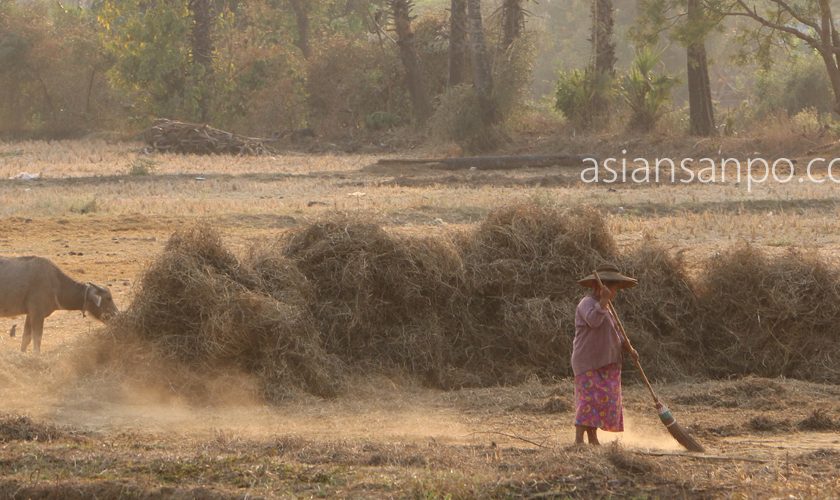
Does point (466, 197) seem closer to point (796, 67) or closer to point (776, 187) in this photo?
point (776, 187)

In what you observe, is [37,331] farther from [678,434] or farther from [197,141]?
[197,141]

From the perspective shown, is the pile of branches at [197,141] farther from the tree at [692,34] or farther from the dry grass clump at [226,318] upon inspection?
the dry grass clump at [226,318]

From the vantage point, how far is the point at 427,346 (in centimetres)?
1052

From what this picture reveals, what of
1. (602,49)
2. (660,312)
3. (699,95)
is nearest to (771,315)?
(660,312)

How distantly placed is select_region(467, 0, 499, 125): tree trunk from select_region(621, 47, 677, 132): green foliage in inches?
135

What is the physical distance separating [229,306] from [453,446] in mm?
2992

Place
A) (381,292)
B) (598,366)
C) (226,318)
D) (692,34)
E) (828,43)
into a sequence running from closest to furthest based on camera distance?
1. (598,366)
2. (226,318)
3. (381,292)
4. (828,43)
5. (692,34)

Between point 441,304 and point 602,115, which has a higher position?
point 602,115

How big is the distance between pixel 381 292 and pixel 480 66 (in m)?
19.0

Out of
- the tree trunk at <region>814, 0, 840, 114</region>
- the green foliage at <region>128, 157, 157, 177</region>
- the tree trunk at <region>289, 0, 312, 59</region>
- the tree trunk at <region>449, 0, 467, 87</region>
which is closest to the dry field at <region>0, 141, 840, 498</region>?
the green foliage at <region>128, 157, 157, 177</region>

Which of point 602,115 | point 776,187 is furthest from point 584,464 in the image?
point 602,115

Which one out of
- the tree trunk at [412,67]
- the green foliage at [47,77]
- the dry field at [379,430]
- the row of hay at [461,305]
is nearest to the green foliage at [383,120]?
the tree trunk at [412,67]

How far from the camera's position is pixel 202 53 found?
37.3 meters

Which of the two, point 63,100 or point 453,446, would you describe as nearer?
point 453,446
